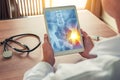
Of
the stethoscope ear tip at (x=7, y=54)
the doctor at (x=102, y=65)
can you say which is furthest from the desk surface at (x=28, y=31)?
the doctor at (x=102, y=65)

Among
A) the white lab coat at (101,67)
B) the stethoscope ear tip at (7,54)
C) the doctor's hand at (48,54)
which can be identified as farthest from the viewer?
the stethoscope ear tip at (7,54)

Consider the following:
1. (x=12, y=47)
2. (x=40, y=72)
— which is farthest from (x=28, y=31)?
(x=40, y=72)

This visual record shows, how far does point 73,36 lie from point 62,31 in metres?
0.06

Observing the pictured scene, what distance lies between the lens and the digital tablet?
104 cm

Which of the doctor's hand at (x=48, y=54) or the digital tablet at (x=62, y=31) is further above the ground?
the digital tablet at (x=62, y=31)

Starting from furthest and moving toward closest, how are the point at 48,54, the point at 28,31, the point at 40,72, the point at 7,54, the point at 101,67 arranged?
the point at 28,31 < the point at 7,54 < the point at 48,54 < the point at 40,72 < the point at 101,67

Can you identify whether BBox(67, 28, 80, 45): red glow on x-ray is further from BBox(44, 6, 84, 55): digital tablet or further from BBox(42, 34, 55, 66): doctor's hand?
BBox(42, 34, 55, 66): doctor's hand

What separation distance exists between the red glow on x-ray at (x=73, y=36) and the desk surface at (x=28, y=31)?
3.0 inches

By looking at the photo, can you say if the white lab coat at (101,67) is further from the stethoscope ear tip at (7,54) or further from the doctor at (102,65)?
the stethoscope ear tip at (7,54)

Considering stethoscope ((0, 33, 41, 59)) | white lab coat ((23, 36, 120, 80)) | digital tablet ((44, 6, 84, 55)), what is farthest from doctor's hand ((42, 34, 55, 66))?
white lab coat ((23, 36, 120, 80))

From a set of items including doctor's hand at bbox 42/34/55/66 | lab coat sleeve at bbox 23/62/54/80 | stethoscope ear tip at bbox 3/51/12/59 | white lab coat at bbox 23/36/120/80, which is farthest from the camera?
stethoscope ear tip at bbox 3/51/12/59

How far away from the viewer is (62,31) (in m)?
1.04

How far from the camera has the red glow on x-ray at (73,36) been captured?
41.1 inches

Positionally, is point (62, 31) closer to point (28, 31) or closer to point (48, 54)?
point (48, 54)
